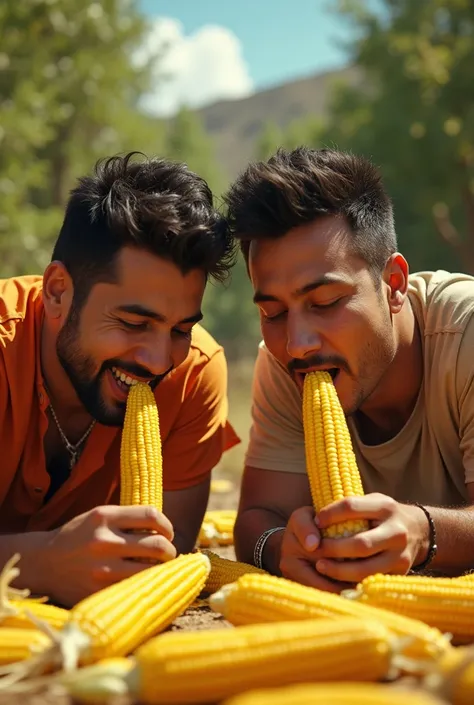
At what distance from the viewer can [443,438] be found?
4.62m

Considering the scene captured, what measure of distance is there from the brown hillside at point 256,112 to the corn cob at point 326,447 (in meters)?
113

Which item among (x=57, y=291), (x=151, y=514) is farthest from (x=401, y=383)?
(x=57, y=291)

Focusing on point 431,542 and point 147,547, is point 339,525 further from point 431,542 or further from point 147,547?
point 147,547

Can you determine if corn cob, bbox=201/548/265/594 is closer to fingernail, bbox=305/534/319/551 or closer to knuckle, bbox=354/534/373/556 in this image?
fingernail, bbox=305/534/319/551

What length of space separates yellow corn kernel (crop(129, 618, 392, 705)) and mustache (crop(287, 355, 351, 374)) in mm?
1614

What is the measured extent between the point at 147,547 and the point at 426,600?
1.12 m

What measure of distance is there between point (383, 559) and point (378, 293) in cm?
136

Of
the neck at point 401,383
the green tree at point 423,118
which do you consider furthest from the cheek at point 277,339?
the green tree at point 423,118

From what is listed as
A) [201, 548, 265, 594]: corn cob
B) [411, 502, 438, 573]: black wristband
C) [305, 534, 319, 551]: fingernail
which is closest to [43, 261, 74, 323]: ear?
[201, 548, 265, 594]: corn cob

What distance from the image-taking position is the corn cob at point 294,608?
109 inches

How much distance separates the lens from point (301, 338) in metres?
3.97

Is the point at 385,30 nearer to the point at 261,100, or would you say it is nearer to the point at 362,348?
the point at 362,348

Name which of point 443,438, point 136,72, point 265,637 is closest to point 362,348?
point 443,438

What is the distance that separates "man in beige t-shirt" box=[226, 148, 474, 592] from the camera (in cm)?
368
